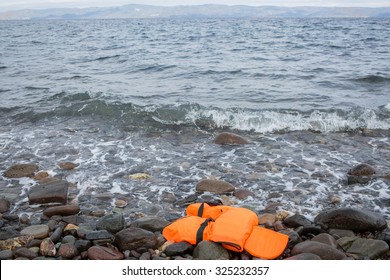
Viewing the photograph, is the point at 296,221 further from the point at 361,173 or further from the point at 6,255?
the point at 6,255

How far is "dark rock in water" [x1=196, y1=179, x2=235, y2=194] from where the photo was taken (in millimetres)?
6948

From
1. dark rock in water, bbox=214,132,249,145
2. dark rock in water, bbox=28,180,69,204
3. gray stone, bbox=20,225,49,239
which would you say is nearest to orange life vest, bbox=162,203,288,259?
gray stone, bbox=20,225,49,239

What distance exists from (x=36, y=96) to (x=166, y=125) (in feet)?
21.4

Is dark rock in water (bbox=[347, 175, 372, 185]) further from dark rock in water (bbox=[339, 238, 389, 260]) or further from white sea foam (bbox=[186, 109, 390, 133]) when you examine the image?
white sea foam (bbox=[186, 109, 390, 133])

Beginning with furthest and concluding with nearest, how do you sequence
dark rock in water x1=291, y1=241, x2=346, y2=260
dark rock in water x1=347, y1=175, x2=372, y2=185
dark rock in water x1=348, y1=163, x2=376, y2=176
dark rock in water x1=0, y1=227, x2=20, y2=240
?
1. dark rock in water x1=348, y1=163, x2=376, y2=176
2. dark rock in water x1=347, y1=175, x2=372, y2=185
3. dark rock in water x1=0, y1=227, x2=20, y2=240
4. dark rock in water x1=291, y1=241, x2=346, y2=260

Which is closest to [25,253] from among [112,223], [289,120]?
[112,223]

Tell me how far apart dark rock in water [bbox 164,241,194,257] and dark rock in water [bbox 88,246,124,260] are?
62 cm

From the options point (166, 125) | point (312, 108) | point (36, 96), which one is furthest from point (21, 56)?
point (312, 108)

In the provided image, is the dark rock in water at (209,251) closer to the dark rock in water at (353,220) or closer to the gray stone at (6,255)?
the dark rock in water at (353,220)

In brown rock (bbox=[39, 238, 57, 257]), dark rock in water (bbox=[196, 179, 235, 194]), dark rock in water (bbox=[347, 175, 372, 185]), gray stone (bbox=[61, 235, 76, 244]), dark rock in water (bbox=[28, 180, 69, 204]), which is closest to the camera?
brown rock (bbox=[39, 238, 57, 257])

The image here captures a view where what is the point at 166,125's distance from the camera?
11.2m

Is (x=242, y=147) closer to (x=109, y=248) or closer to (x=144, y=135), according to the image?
(x=144, y=135)

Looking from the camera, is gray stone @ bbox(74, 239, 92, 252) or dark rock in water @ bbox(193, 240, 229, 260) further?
gray stone @ bbox(74, 239, 92, 252)

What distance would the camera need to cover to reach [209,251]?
187 inches
